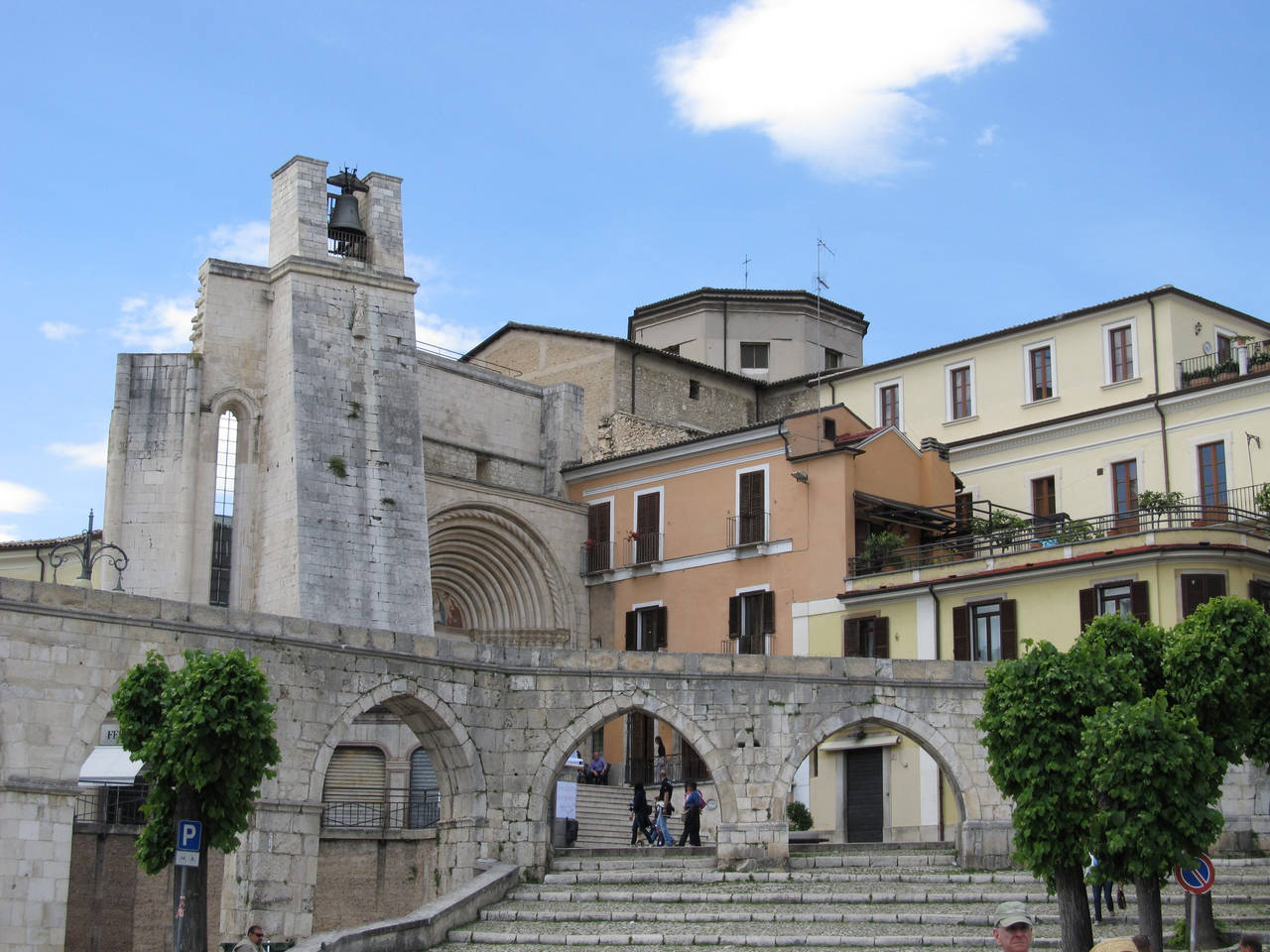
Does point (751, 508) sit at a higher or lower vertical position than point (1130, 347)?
lower

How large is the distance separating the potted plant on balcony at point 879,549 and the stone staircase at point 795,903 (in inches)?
397

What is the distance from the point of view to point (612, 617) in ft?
142

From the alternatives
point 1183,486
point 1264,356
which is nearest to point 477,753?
point 1183,486

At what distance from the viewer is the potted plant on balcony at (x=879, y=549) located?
126 ft

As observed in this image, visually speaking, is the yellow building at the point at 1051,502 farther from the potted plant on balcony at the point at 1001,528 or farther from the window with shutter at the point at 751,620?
the window with shutter at the point at 751,620

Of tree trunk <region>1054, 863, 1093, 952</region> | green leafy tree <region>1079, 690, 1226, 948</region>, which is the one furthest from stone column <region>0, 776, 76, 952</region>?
green leafy tree <region>1079, 690, 1226, 948</region>

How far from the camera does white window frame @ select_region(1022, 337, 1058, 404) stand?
140 ft

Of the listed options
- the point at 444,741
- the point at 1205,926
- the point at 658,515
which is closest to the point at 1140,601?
the point at 658,515

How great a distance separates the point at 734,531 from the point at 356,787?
10265 millimetres

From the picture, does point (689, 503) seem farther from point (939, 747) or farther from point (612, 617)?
point (939, 747)

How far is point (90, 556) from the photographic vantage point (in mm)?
38469

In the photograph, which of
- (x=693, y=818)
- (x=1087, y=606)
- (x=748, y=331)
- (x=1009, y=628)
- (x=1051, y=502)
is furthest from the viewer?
(x=748, y=331)

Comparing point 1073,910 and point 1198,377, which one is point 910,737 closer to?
point 1073,910

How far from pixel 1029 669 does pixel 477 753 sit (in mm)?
9969
